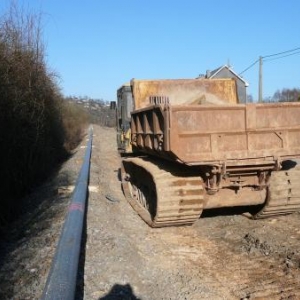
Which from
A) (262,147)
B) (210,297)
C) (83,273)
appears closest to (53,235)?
(83,273)

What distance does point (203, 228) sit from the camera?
26.2 ft

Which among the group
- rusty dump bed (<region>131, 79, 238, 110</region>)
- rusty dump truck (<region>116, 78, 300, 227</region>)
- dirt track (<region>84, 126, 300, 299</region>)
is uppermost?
rusty dump bed (<region>131, 79, 238, 110</region>)

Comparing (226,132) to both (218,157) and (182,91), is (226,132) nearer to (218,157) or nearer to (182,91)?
(218,157)

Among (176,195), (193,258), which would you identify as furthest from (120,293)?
(176,195)

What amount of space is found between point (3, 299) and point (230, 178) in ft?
12.8

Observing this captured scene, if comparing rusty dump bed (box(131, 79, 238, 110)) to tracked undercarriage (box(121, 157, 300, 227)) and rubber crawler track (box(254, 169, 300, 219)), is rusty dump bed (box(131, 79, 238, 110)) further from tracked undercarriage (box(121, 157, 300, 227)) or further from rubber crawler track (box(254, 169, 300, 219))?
rubber crawler track (box(254, 169, 300, 219))

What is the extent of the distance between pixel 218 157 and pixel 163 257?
61.5 inches

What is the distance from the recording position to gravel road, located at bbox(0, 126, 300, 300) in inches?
197

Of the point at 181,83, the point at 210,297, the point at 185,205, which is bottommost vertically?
the point at 210,297

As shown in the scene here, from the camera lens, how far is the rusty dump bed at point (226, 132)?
21.5 ft

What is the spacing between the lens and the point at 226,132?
671 cm

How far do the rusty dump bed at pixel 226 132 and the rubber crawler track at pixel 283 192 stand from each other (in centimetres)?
87

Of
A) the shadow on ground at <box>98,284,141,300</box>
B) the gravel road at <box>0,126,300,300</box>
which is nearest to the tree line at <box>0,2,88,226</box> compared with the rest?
the gravel road at <box>0,126,300,300</box>

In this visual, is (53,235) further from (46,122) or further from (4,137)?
(46,122)
